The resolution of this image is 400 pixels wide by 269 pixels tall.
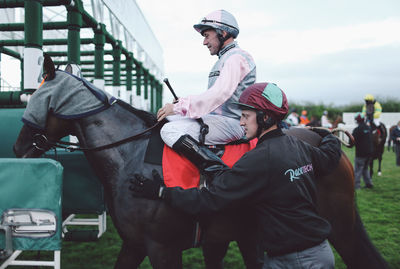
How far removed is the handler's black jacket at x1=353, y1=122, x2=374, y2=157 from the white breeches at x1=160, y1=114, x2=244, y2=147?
7458 mm

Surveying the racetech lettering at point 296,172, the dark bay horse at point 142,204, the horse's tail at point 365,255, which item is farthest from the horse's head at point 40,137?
the horse's tail at point 365,255

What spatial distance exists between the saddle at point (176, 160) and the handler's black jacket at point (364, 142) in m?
7.48

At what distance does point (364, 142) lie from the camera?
870 cm

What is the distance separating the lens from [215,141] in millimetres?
2391

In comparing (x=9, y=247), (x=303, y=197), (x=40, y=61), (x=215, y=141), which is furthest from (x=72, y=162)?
(x=303, y=197)

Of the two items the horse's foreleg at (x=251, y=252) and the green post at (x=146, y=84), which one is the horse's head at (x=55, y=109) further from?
the green post at (x=146, y=84)

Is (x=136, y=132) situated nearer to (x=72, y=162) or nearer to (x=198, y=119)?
(x=198, y=119)

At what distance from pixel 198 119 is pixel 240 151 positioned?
16.5 inches

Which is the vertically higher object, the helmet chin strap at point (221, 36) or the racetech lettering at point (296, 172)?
the helmet chin strap at point (221, 36)

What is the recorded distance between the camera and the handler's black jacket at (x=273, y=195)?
1813 mm

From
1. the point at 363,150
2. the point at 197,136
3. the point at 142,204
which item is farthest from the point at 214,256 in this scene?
the point at 363,150

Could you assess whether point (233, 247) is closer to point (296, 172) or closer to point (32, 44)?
point (296, 172)

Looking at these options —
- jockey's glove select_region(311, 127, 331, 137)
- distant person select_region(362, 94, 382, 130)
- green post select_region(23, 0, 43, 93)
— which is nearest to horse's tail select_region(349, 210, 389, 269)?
jockey's glove select_region(311, 127, 331, 137)

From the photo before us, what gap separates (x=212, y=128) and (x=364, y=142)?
7.79 metres
